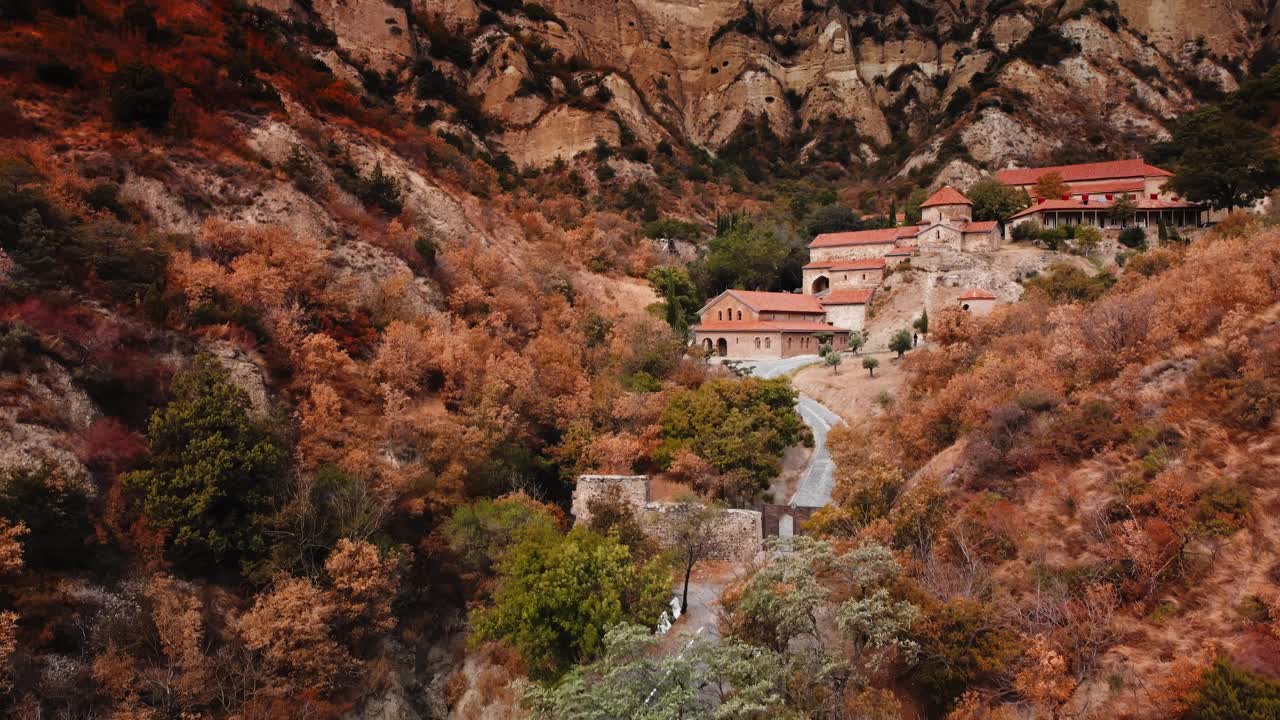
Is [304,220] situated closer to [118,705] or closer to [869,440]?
[118,705]

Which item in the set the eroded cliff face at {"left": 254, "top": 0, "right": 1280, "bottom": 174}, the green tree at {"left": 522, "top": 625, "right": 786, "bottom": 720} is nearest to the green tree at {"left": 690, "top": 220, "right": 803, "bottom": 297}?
the eroded cliff face at {"left": 254, "top": 0, "right": 1280, "bottom": 174}

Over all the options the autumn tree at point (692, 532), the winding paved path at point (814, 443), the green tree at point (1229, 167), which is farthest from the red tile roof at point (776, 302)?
the green tree at point (1229, 167)

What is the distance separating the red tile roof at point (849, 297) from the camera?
150 feet

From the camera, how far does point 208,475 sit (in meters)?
14.9

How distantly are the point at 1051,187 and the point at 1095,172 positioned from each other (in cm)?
471

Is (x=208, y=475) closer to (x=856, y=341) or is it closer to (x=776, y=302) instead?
(x=856, y=341)

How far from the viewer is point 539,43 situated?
7475 cm

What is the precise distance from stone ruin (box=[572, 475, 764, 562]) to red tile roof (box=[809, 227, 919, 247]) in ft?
113

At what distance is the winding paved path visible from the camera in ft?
82.2

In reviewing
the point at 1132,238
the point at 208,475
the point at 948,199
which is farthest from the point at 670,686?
the point at 1132,238

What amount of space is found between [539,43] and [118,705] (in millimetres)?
73535

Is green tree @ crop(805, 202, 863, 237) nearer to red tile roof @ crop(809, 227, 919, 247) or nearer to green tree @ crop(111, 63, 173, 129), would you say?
red tile roof @ crop(809, 227, 919, 247)

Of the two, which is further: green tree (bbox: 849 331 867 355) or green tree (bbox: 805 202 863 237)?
green tree (bbox: 805 202 863 237)

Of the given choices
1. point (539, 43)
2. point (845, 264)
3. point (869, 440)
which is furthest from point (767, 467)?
point (539, 43)
